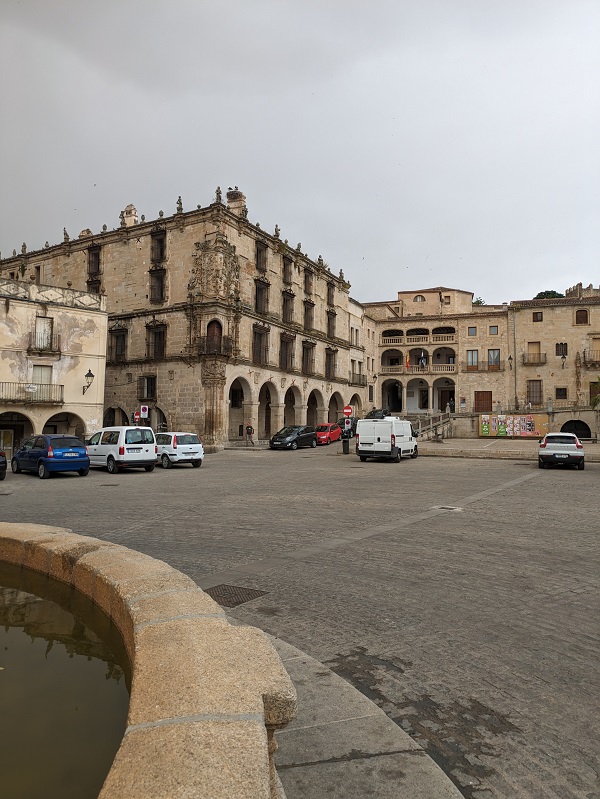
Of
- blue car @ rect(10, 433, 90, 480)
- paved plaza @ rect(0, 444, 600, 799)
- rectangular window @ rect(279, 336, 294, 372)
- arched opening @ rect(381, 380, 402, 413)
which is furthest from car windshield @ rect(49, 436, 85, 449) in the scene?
arched opening @ rect(381, 380, 402, 413)

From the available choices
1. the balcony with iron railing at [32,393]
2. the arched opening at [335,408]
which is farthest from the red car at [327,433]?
the balcony with iron railing at [32,393]

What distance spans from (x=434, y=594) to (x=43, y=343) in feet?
92.0

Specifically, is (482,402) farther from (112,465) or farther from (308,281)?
(112,465)

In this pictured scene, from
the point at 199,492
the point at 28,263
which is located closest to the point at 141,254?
the point at 28,263

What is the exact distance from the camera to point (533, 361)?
2080 inches

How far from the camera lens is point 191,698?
6.87 ft

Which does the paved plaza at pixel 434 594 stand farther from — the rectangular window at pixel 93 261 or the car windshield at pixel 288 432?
the rectangular window at pixel 93 261

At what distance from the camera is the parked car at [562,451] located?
22109mm

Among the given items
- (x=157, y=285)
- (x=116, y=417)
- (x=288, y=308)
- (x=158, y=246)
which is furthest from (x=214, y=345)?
(x=116, y=417)

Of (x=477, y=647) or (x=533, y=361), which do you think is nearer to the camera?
(x=477, y=647)

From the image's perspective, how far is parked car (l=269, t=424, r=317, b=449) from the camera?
3519cm

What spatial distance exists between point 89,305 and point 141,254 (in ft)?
32.9

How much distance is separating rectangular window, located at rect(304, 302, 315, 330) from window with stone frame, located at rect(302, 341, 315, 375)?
163 cm

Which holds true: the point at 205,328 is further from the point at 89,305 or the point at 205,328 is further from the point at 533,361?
the point at 533,361
